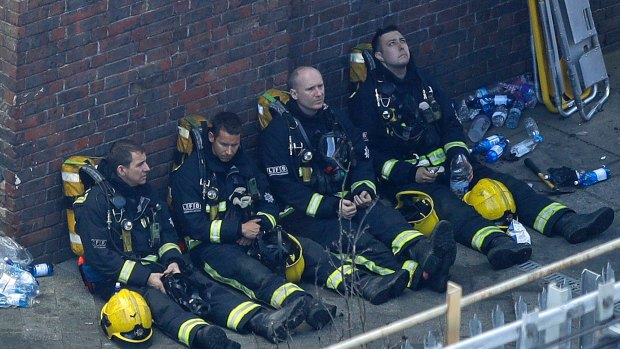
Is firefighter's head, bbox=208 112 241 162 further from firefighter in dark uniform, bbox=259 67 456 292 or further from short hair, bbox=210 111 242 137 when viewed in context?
firefighter in dark uniform, bbox=259 67 456 292

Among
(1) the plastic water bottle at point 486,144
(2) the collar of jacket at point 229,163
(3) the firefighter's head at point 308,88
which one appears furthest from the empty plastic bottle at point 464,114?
(2) the collar of jacket at point 229,163

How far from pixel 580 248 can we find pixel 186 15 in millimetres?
3111

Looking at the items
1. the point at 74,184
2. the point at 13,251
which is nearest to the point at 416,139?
the point at 74,184

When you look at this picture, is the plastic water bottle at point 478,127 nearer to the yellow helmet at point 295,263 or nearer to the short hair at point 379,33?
the short hair at point 379,33

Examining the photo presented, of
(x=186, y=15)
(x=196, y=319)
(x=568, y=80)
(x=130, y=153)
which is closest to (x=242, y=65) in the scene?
(x=186, y=15)

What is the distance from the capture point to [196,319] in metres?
9.67

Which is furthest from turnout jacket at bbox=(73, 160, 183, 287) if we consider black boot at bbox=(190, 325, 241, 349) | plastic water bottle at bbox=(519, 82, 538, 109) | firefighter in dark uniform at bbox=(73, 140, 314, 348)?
plastic water bottle at bbox=(519, 82, 538, 109)

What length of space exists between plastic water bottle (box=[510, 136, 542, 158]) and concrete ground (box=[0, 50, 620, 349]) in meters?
0.07

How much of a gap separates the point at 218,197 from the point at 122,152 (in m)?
0.74

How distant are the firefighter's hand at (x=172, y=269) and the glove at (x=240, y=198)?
2.10 ft

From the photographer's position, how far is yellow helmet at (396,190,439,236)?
10.9m

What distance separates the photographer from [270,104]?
10914mm

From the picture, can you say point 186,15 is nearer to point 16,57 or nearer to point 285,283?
point 16,57

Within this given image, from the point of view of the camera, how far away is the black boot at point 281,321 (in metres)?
9.55
